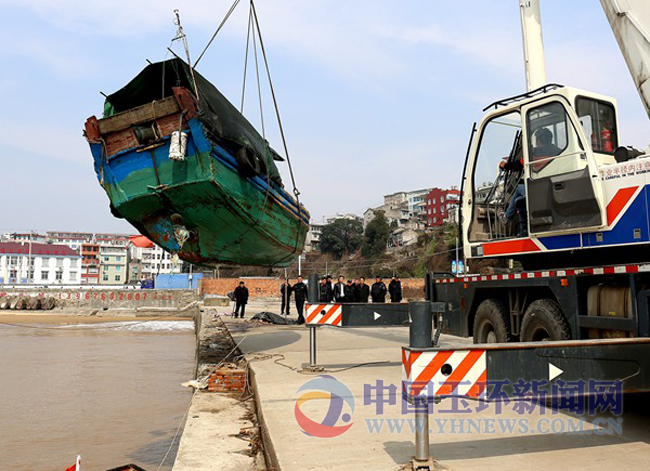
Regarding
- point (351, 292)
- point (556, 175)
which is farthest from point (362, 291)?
point (556, 175)

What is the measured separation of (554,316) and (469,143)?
106 inches

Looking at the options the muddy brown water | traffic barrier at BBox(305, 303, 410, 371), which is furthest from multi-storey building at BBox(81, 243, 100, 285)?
traffic barrier at BBox(305, 303, 410, 371)

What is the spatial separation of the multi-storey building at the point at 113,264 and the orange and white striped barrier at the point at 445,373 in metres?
116

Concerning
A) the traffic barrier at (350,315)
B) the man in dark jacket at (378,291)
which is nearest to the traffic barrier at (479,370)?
the traffic barrier at (350,315)

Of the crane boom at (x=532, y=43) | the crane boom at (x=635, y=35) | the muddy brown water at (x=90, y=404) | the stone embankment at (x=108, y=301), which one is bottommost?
the muddy brown water at (x=90, y=404)

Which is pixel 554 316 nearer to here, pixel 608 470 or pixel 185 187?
pixel 608 470

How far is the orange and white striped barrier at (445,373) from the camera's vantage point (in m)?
2.93

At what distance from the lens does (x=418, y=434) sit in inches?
125

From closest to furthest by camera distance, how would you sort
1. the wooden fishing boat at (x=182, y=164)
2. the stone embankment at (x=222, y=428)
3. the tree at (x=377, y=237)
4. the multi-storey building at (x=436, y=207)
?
1. the stone embankment at (x=222, y=428)
2. the wooden fishing boat at (x=182, y=164)
3. the tree at (x=377, y=237)
4. the multi-storey building at (x=436, y=207)

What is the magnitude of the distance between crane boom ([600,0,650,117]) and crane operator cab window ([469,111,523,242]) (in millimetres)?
1234

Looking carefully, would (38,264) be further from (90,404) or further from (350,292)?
(90,404)

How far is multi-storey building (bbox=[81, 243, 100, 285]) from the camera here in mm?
107938

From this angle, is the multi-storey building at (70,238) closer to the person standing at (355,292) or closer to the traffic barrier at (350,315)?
the person standing at (355,292)

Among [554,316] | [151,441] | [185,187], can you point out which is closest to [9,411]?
[151,441]
